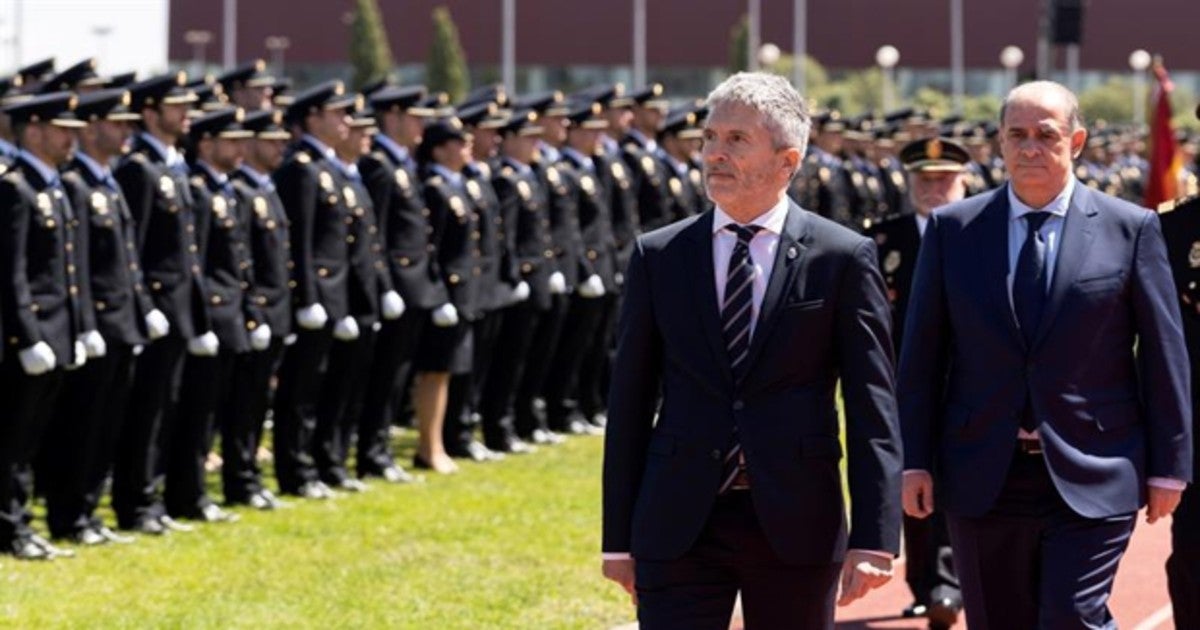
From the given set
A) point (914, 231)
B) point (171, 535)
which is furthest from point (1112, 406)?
point (171, 535)

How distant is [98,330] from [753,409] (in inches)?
239

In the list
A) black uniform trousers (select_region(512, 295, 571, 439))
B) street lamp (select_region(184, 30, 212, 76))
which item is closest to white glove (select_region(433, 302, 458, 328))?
black uniform trousers (select_region(512, 295, 571, 439))

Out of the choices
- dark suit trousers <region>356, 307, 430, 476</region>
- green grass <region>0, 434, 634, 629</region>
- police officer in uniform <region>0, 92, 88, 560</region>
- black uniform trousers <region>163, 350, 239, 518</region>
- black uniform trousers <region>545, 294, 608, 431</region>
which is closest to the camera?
green grass <region>0, 434, 634, 629</region>

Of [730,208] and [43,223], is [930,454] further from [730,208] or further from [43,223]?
[43,223]

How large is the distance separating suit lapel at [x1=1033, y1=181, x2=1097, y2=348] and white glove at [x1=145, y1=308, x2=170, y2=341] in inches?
227

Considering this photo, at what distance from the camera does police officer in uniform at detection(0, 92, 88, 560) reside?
1088cm

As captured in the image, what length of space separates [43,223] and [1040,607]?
5561 mm

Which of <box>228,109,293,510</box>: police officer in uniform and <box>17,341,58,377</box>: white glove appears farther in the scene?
<box>228,109,293,510</box>: police officer in uniform

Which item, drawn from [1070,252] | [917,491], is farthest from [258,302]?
[1070,252]

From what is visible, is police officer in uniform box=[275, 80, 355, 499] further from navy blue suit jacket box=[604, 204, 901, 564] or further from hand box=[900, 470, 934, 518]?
navy blue suit jacket box=[604, 204, 901, 564]

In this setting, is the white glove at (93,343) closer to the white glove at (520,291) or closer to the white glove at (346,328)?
the white glove at (346,328)

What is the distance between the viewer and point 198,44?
2904 inches

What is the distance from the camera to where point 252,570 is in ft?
35.9

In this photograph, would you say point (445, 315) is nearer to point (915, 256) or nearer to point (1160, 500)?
point (915, 256)
